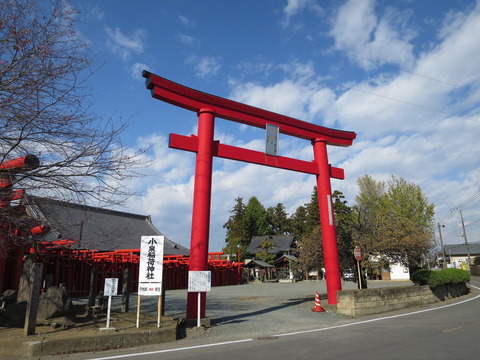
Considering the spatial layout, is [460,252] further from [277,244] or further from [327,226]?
[327,226]

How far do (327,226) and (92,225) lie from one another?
2334cm

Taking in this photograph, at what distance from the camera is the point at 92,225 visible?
2905 cm

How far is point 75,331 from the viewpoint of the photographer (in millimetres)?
7328

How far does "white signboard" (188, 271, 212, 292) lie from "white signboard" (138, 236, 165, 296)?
1.00m

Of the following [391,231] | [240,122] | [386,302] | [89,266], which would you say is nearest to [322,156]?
[240,122]

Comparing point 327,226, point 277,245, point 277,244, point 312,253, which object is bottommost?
point 312,253

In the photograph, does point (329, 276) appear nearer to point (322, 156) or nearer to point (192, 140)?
point (322, 156)

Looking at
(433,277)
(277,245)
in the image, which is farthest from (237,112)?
(277,245)

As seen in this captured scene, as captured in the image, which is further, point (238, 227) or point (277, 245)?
point (238, 227)

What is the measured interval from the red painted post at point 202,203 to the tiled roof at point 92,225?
198 cm

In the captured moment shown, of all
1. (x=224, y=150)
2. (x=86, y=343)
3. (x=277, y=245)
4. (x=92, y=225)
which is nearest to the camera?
(x=86, y=343)

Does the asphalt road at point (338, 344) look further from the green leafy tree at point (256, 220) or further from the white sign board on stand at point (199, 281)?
the green leafy tree at point (256, 220)

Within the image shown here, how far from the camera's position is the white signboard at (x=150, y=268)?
8.20 meters

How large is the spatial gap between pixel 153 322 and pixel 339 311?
6.74 meters
